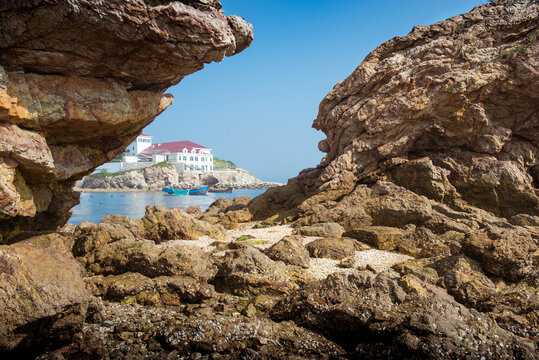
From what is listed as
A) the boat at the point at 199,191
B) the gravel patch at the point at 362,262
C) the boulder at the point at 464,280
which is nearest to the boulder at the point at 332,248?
the gravel patch at the point at 362,262

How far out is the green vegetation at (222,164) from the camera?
14707 centimetres

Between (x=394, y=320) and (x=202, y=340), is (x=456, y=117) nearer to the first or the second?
(x=394, y=320)

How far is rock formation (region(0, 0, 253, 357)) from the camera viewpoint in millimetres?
8992

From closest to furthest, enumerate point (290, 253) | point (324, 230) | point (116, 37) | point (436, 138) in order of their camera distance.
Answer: point (116, 37) → point (290, 253) → point (324, 230) → point (436, 138)

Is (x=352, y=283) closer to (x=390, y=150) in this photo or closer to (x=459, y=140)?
(x=390, y=150)

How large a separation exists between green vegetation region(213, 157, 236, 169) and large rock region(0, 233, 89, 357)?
13457 cm

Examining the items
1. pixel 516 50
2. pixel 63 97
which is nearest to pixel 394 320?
pixel 63 97

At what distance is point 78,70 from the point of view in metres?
12.0

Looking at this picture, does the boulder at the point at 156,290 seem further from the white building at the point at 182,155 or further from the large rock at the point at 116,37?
the white building at the point at 182,155

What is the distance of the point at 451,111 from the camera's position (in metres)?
22.6

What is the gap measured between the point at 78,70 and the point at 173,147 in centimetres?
11213

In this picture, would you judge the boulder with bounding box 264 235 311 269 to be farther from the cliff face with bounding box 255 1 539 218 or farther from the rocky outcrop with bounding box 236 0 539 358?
the cliff face with bounding box 255 1 539 218

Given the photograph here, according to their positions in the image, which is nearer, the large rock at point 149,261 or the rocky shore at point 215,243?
the rocky shore at point 215,243

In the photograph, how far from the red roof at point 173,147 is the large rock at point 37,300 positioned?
11126 cm
